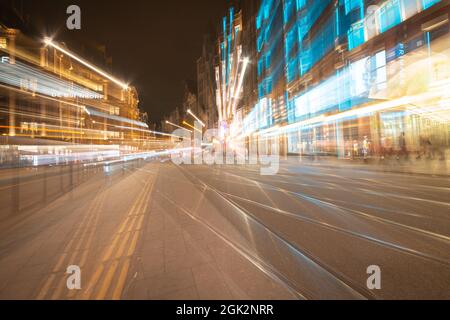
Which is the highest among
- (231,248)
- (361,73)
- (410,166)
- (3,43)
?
(3,43)

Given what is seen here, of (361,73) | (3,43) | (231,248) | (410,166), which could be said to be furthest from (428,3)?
(3,43)

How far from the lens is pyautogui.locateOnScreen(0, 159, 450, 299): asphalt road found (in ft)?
9.58

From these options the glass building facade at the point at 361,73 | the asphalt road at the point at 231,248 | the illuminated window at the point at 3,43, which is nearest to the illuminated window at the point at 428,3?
the glass building facade at the point at 361,73

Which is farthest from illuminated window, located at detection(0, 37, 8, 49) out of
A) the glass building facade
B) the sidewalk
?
the sidewalk

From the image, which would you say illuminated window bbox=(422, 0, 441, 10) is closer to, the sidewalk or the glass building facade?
the glass building facade

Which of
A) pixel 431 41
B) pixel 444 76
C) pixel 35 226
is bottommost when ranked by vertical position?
pixel 35 226

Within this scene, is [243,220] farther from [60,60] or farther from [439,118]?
[60,60]

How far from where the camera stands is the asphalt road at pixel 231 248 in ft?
9.58

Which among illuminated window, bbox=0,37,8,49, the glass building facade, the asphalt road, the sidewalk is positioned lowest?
the asphalt road

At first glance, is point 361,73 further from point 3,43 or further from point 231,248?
point 3,43

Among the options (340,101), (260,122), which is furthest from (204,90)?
(340,101)

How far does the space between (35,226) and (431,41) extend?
24392 millimetres

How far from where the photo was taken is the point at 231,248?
13.5ft
